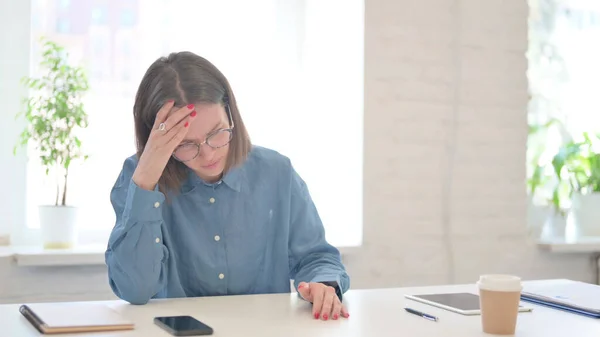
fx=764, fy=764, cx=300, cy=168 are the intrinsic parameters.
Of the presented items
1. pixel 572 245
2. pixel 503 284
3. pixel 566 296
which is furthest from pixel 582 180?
pixel 503 284

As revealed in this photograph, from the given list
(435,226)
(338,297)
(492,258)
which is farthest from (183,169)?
(492,258)

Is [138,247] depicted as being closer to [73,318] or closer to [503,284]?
[73,318]

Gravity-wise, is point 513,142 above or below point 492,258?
above

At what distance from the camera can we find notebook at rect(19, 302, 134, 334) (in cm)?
132

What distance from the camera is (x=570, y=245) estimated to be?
124 inches

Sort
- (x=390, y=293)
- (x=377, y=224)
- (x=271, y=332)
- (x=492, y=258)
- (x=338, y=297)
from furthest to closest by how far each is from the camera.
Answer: (x=492, y=258) < (x=377, y=224) < (x=390, y=293) < (x=338, y=297) < (x=271, y=332)

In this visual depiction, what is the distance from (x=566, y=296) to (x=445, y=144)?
131cm

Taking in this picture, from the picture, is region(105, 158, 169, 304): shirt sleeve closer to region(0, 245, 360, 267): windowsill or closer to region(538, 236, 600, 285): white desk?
region(0, 245, 360, 267): windowsill

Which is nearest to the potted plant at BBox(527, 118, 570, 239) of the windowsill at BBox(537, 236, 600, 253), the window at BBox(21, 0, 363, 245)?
the windowsill at BBox(537, 236, 600, 253)

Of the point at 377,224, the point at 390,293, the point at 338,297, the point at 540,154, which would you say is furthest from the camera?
the point at 540,154

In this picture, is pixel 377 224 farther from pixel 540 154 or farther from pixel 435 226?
pixel 540 154

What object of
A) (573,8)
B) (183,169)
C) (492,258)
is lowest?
(492,258)

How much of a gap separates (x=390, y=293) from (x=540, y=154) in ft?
6.00

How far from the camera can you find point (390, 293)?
1.82 metres
